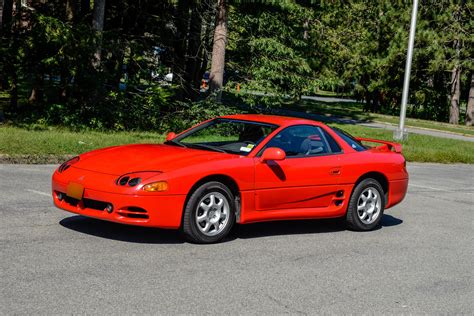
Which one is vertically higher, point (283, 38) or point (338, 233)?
point (283, 38)

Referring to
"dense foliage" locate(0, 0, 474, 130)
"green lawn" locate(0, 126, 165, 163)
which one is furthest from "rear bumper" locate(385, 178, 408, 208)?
"dense foliage" locate(0, 0, 474, 130)

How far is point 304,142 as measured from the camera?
29.7 ft

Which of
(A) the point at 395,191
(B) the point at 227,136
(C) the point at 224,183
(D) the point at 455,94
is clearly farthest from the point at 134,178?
(D) the point at 455,94

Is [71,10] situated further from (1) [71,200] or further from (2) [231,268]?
(2) [231,268]

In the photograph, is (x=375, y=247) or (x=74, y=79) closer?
(x=375, y=247)

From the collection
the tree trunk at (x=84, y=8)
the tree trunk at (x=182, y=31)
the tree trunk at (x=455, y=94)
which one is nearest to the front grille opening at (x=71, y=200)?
the tree trunk at (x=84, y=8)

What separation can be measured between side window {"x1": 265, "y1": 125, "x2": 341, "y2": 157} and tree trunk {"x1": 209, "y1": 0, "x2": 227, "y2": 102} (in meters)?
14.2

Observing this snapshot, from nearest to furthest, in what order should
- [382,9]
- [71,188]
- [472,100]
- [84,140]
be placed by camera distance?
[71,188] → [84,140] → [472,100] → [382,9]

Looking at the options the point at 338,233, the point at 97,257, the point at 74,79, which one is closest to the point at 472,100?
the point at 74,79

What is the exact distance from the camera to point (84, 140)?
55.2 feet

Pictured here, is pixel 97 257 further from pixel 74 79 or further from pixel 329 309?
pixel 74 79

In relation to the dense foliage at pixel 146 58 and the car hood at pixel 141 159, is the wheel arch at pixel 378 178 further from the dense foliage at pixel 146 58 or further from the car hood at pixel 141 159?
the dense foliage at pixel 146 58

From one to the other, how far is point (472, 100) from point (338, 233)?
3651 cm

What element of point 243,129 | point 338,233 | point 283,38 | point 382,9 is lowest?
point 338,233
